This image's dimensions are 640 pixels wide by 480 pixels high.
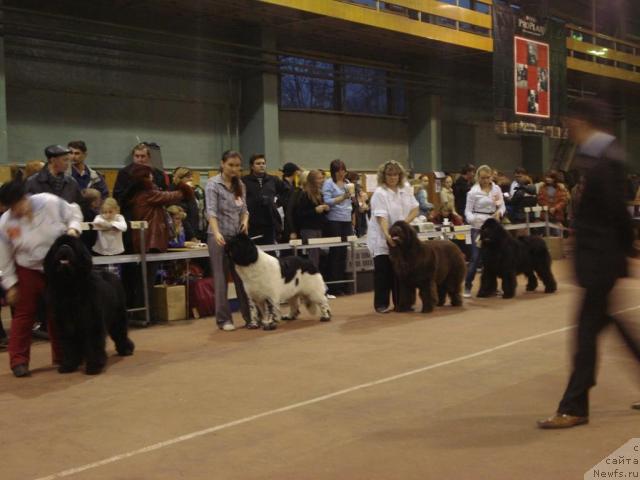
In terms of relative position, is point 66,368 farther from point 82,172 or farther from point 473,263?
point 473,263

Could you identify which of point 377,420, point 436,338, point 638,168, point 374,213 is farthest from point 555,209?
point 638,168

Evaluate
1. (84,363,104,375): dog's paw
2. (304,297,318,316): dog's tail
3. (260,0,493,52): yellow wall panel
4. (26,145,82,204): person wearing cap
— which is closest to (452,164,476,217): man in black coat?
(260,0,493,52): yellow wall panel

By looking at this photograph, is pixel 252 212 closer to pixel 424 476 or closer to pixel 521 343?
pixel 521 343

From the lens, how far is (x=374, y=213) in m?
8.57

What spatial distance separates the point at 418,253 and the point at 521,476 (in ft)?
16.3

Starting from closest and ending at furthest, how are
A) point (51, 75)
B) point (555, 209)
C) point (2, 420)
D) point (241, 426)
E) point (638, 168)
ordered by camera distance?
point (241, 426) → point (2, 420) → point (51, 75) → point (555, 209) → point (638, 168)

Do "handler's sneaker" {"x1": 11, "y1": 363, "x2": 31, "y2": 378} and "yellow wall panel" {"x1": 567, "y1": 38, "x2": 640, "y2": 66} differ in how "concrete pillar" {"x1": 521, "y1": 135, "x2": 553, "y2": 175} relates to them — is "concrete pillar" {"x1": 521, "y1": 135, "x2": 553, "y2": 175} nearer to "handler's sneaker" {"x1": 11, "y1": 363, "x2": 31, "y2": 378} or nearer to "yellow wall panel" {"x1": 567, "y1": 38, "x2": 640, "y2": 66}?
"yellow wall panel" {"x1": 567, "y1": 38, "x2": 640, "y2": 66}

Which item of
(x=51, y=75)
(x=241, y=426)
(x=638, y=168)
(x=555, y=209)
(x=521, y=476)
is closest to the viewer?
(x=521, y=476)

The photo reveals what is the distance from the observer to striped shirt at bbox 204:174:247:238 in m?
7.71

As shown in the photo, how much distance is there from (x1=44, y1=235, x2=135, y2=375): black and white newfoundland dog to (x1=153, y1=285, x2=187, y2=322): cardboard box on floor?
2454mm

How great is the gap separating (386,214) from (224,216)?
1.80 m

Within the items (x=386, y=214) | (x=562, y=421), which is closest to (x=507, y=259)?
(x=386, y=214)

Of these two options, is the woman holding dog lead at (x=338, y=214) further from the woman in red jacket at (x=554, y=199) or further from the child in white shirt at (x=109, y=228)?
the woman in red jacket at (x=554, y=199)

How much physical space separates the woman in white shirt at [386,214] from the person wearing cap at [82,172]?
2941mm
